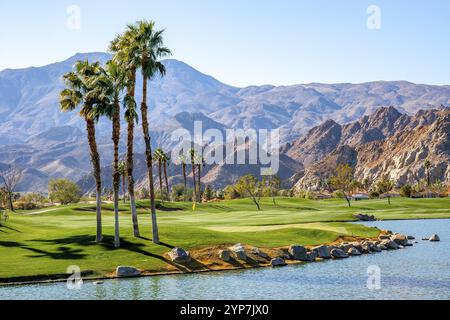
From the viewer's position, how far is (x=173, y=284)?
1674 inches

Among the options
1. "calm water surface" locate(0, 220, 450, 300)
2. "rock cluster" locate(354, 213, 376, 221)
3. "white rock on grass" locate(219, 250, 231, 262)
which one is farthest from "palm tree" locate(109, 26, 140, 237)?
"rock cluster" locate(354, 213, 376, 221)

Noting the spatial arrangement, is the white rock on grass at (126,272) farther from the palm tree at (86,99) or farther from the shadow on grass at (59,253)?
the palm tree at (86,99)

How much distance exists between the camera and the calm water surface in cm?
3803

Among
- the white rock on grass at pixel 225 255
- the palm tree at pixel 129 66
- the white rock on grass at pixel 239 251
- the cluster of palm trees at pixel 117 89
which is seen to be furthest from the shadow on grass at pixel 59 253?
the white rock on grass at pixel 239 251

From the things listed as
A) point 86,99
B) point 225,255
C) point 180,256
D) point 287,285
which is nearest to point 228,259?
point 225,255

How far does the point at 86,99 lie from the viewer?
178 ft

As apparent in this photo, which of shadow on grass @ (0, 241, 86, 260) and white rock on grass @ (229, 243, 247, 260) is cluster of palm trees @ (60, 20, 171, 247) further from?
white rock on grass @ (229, 243, 247, 260)

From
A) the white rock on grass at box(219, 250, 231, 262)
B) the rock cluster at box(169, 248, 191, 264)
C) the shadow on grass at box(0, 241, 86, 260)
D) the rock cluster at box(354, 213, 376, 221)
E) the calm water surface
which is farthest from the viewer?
the rock cluster at box(354, 213, 376, 221)

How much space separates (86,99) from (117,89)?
322cm

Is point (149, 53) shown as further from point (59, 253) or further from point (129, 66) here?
point (59, 253)

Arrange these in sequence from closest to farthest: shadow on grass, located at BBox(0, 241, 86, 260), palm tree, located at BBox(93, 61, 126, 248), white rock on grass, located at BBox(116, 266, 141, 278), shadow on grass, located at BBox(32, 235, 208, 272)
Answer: white rock on grass, located at BBox(116, 266, 141, 278)
shadow on grass, located at BBox(32, 235, 208, 272)
shadow on grass, located at BBox(0, 241, 86, 260)
palm tree, located at BBox(93, 61, 126, 248)

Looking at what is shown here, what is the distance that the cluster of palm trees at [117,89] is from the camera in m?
53.2
